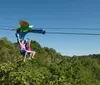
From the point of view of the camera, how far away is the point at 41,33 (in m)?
21.0

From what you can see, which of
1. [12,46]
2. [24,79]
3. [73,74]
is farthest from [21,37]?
[12,46]

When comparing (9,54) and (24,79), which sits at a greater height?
(9,54)

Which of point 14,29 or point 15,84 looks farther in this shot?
point 15,84

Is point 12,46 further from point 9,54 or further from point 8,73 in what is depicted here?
point 8,73

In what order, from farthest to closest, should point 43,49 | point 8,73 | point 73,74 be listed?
point 43,49
point 73,74
point 8,73

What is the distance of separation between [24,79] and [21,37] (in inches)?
292

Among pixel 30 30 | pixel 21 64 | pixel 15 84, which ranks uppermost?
pixel 30 30

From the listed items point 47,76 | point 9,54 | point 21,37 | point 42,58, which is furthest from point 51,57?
point 21,37

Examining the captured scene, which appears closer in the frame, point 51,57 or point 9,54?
point 9,54

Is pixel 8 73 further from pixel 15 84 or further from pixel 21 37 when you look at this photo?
pixel 21 37

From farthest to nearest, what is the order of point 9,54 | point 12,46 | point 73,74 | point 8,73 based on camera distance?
point 12,46, point 9,54, point 73,74, point 8,73

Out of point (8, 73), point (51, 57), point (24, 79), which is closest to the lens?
point (24, 79)

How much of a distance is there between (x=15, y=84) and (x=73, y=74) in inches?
536

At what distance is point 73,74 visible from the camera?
136 feet
